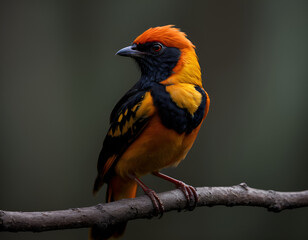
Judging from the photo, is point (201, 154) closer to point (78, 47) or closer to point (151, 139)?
point (78, 47)

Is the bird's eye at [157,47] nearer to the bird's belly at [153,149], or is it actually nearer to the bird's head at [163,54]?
the bird's head at [163,54]

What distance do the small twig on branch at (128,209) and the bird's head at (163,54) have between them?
0.85 meters

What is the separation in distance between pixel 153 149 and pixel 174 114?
0.96ft

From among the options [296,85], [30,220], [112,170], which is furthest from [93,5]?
[30,220]

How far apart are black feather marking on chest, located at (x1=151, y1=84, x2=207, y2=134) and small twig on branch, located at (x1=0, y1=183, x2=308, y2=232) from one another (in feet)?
1.60

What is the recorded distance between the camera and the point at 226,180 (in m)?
5.84

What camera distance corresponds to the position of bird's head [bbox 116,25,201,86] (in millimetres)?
3299

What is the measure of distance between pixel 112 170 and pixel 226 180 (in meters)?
2.81

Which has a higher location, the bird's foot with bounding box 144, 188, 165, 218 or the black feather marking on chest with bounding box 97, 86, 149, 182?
the black feather marking on chest with bounding box 97, 86, 149, 182

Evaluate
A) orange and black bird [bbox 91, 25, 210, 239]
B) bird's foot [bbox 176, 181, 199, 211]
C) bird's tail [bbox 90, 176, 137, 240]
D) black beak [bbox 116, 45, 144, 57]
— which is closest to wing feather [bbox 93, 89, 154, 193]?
orange and black bird [bbox 91, 25, 210, 239]

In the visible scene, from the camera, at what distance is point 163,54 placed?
3365mm

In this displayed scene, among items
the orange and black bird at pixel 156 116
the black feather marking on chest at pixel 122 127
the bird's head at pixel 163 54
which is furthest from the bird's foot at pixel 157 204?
the bird's head at pixel 163 54

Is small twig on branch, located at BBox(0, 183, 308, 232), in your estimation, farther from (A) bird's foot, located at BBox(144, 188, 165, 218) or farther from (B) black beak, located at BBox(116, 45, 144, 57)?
(B) black beak, located at BBox(116, 45, 144, 57)

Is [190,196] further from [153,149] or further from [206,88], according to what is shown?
[206,88]
